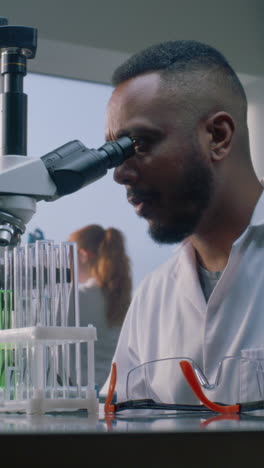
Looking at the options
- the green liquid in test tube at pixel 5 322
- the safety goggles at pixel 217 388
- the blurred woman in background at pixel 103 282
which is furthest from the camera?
the blurred woman in background at pixel 103 282

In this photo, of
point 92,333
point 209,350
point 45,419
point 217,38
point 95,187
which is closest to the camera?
point 45,419

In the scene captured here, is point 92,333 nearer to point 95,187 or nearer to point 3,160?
point 3,160

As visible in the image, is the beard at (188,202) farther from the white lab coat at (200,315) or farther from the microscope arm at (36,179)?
the microscope arm at (36,179)

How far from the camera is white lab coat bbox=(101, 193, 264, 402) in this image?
1333 millimetres

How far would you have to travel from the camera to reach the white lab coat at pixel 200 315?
4.37 ft

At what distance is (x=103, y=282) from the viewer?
8.25ft

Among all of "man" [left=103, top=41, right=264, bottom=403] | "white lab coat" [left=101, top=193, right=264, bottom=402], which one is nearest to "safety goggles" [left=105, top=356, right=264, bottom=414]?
"white lab coat" [left=101, top=193, right=264, bottom=402]

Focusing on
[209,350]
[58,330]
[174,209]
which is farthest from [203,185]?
[58,330]

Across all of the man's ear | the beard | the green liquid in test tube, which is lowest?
the green liquid in test tube

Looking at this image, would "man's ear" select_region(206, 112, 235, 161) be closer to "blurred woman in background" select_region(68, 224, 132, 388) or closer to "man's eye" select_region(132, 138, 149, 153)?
"man's eye" select_region(132, 138, 149, 153)

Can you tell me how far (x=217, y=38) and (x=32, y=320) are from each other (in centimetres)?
217

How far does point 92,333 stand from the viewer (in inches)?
32.0

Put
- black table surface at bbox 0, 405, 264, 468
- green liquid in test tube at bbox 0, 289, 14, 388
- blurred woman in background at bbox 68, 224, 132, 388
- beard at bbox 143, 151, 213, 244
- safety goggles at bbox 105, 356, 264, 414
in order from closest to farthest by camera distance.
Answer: black table surface at bbox 0, 405, 264, 468 → safety goggles at bbox 105, 356, 264, 414 → green liquid in test tube at bbox 0, 289, 14, 388 → beard at bbox 143, 151, 213, 244 → blurred woman in background at bbox 68, 224, 132, 388

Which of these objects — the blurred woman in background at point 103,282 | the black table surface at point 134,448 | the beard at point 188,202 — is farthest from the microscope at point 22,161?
the blurred woman in background at point 103,282
